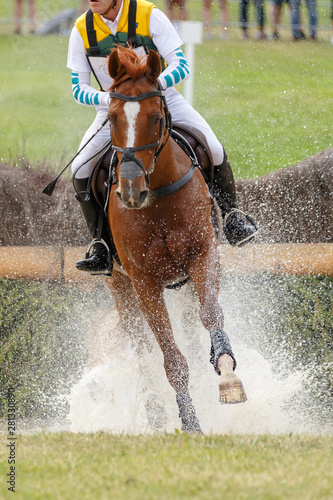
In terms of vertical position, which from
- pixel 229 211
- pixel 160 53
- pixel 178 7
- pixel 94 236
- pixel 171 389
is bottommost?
pixel 171 389

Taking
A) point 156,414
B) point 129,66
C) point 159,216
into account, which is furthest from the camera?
point 156,414

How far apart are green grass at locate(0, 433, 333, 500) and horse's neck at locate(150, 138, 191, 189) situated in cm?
160

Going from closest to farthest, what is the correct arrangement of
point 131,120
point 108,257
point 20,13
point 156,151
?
1. point 131,120
2. point 156,151
3. point 108,257
4. point 20,13

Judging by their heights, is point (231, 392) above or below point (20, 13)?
below

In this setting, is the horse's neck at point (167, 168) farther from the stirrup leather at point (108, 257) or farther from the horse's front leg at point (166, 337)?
the stirrup leather at point (108, 257)

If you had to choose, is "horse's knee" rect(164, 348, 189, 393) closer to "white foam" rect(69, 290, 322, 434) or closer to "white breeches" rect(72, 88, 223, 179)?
"white foam" rect(69, 290, 322, 434)

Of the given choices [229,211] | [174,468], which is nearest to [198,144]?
[229,211]

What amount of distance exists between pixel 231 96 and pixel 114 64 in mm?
14262

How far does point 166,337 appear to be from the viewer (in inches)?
199

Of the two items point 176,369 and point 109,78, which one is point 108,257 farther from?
point 109,78

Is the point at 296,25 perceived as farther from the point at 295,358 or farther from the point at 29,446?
the point at 29,446

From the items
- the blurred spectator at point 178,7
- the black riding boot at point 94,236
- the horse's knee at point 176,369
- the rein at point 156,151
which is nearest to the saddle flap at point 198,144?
the rein at point 156,151

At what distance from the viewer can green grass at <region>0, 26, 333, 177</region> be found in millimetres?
16094

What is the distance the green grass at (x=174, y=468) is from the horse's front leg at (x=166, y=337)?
2.15 ft
